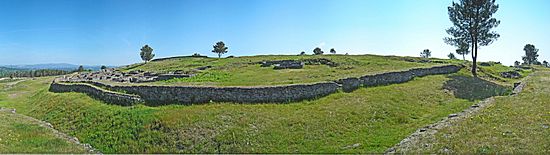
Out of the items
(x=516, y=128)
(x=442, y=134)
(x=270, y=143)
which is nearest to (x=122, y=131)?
(x=270, y=143)

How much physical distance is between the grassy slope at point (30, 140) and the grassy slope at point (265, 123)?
4.31 ft

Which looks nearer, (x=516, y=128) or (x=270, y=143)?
(x=516, y=128)

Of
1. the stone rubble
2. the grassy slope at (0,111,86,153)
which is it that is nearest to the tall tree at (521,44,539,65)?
the stone rubble

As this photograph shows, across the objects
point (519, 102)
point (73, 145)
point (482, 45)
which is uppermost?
point (482, 45)

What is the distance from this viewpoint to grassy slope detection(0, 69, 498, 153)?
14.6 metres

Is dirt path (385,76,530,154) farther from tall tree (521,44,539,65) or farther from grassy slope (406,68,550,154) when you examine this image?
tall tree (521,44,539,65)

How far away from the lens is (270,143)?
47.8 ft

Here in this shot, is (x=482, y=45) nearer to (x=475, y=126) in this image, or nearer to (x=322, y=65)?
(x=322, y=65)

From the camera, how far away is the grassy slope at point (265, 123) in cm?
1459

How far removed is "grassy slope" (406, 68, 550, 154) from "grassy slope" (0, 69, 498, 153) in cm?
216

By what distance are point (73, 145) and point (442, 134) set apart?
572 inches

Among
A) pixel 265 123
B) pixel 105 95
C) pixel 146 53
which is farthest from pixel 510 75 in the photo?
pixel 146 53

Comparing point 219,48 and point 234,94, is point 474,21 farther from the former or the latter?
point 219,48

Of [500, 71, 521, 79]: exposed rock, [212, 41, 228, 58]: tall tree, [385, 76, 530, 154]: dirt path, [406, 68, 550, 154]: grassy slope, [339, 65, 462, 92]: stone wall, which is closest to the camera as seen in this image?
[406, 68, 550, 154]: grassy slope
